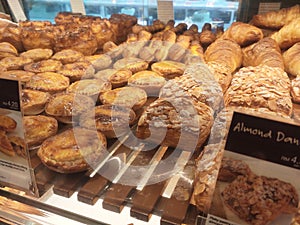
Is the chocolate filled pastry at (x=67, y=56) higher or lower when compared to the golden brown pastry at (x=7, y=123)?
lower

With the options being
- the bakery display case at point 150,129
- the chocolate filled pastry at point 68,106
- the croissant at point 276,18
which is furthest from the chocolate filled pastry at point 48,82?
the croissant at point 276,18

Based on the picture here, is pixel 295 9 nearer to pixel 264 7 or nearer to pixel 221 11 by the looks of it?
pixel 264 7

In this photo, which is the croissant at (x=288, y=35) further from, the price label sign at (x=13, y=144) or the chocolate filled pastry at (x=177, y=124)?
the price label sign at (x=13, y=144)

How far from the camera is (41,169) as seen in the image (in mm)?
912

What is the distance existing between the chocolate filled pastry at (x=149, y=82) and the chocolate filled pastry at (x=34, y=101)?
0.41 metres

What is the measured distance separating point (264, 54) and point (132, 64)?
741 mm

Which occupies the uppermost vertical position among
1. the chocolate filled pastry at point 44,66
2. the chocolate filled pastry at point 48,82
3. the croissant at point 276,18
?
the croissant at point 276,18

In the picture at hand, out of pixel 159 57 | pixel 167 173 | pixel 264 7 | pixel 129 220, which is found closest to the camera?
pixel 129 220

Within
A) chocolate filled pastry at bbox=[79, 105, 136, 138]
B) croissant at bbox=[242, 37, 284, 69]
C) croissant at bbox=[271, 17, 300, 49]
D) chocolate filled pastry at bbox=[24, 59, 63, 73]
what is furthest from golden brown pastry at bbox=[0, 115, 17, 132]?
croissant at bbox=[271, 17, 300, 49]

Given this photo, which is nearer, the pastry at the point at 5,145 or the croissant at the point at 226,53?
the pastry at the point at 5,145

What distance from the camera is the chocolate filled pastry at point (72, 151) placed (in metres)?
0.86

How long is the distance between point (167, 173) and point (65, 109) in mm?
499

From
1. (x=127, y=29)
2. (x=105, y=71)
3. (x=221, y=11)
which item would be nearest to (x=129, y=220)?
(x=105, y=71)

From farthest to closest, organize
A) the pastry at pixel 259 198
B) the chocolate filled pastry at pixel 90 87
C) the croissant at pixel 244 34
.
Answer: the croissant at pixel 244 34
the chocolate filled pastry at pixel 90 87
the pastry at pixel 259 198
